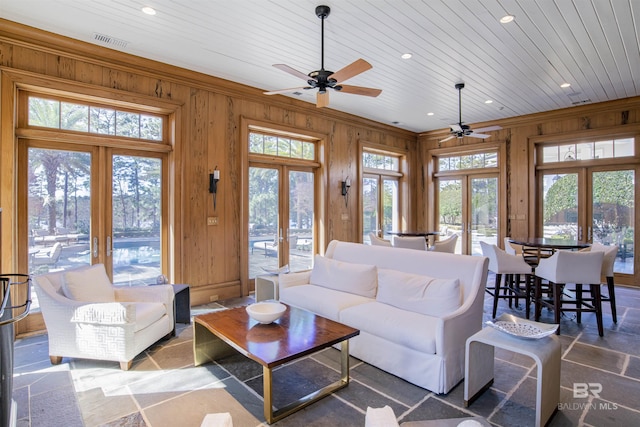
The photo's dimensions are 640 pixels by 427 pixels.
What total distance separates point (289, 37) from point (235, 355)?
332 centimetres

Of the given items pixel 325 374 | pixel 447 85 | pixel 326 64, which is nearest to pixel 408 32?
pixel 326 64

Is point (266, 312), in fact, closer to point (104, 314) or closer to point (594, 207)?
point (104, 314)

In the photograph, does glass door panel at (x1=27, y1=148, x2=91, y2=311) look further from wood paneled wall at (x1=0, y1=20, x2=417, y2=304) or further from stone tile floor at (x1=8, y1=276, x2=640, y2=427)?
stone tile floor at (x1=8, y1=276, x2=640, y2=427)

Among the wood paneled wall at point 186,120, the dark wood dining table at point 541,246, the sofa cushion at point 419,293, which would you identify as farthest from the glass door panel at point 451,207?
the sofa cushion at point 419,293

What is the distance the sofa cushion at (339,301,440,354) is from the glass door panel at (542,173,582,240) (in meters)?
5.20

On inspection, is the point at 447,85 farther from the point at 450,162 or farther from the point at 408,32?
the point at 450,162

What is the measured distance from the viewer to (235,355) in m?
3.21

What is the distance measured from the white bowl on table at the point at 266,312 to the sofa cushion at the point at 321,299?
0.59 meters

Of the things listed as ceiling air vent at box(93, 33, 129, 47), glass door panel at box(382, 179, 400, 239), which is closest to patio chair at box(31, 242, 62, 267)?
ceiling air vent at box(93, 33, 129, 47)

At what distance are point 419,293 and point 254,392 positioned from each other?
5.25 feet

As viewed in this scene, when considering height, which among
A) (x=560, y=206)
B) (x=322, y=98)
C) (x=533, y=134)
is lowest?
(x=560, y=206)

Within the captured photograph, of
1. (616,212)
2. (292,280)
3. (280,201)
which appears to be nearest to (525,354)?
(292,280)

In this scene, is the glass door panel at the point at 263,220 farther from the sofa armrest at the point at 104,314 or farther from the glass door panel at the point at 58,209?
the sofa armrest at the point at 104,314

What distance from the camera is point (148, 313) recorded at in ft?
10.4
